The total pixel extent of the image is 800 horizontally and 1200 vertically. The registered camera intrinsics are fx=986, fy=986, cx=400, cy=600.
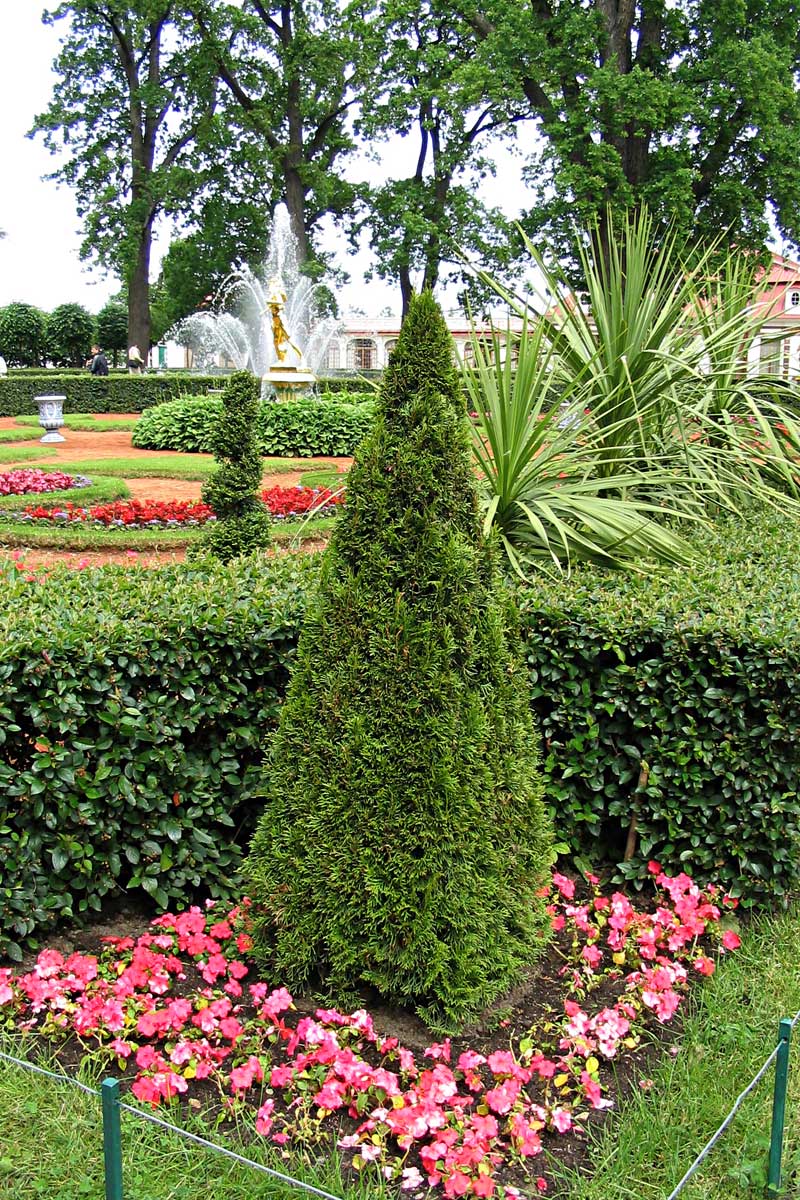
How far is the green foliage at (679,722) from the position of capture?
3.14m

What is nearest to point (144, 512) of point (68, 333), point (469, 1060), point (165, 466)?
point (165, 466)

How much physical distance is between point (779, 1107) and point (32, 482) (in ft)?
38.1

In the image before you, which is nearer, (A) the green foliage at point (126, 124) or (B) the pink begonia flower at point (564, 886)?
(B) the pink begonia flower at point (564, 886)

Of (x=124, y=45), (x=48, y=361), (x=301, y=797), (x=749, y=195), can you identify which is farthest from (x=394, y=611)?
(x=48, y=361)

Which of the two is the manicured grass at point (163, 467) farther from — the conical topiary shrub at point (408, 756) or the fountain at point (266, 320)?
the conical topiary shrub at point (408, 756)

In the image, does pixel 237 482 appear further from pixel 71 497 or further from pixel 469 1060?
pixel 469 1060

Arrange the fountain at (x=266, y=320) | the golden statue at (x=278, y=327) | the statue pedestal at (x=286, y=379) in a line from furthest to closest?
the fountain at (x=266, y=320)
the golden statue at (x=278, y=327)
the statue pedestal at (x=286, y=379)

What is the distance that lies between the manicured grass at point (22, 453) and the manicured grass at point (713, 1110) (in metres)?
14.1

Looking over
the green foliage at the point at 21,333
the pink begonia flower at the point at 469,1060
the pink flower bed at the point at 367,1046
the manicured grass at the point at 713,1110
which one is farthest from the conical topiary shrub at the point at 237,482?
the green foliage at the point at 21,333

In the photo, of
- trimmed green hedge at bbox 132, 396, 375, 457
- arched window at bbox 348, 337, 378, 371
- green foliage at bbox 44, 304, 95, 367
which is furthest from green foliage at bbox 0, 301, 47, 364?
trimmed green hedge at bbox 132, 396, 375, 457

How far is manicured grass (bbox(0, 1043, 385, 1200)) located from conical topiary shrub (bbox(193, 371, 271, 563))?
5630 millimetres

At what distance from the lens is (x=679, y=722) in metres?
3.22

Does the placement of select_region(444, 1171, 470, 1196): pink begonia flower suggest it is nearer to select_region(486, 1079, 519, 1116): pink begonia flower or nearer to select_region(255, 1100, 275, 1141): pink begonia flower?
select_region(486, 1079, 519, 1116): pink begonia flower

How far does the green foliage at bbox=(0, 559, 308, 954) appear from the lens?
2.77 m
